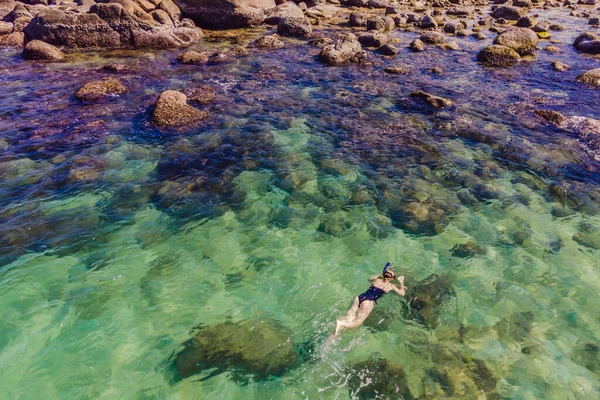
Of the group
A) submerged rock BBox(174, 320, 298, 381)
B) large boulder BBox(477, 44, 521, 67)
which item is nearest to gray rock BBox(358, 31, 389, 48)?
large boulder BBox(477, 44, 521, 67)

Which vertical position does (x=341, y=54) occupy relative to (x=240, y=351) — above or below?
above

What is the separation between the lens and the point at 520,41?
22.3m

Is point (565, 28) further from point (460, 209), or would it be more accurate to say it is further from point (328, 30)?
point (460, 209)

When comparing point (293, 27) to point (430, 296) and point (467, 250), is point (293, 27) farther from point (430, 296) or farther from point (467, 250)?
point (430, 296)

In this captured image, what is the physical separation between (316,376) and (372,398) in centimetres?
94

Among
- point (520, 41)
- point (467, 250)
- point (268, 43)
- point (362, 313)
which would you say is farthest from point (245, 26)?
point (362, 313)

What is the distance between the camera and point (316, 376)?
5.88 meters

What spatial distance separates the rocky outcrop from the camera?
21.7 meters

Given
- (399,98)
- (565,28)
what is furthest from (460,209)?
(565,28)

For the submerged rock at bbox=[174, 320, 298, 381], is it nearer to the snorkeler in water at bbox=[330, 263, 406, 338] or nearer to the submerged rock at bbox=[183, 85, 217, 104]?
the snorkeler in water at bbox=[330, 263, 406, 338]

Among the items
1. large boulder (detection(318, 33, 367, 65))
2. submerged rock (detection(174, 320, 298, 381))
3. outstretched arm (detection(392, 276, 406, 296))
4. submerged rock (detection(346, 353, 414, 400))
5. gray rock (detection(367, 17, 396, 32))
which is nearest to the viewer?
submerged rock (detection(346, 353, 414, 400))

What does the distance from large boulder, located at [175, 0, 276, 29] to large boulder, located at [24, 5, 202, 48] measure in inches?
156

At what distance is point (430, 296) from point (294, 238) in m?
3.32

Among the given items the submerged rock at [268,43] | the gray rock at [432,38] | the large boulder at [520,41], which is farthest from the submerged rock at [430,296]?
the gray rock at [432,38]
